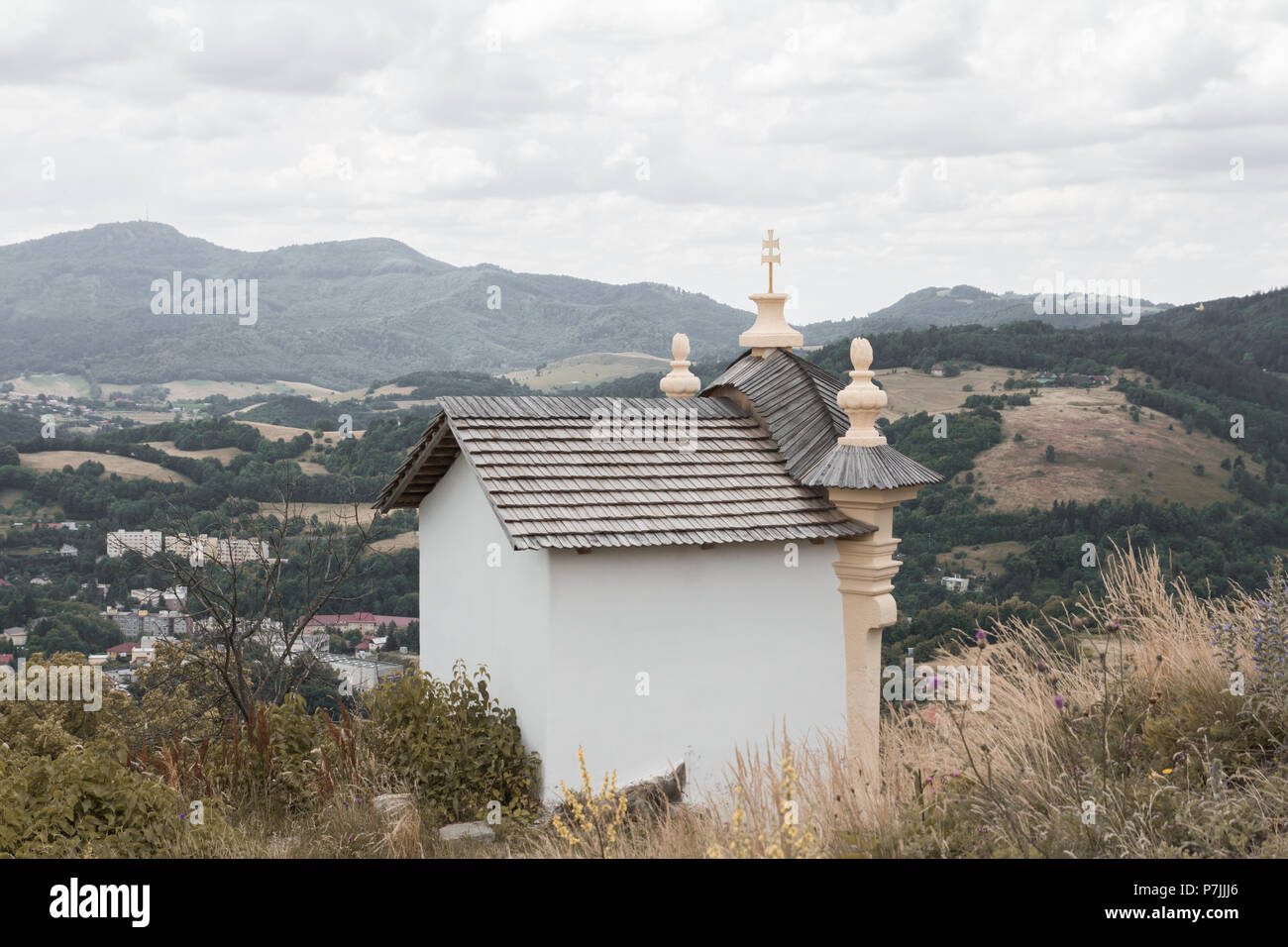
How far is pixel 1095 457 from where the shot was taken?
64750 millimetres

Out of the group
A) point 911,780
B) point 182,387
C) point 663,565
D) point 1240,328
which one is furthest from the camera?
point 182,387

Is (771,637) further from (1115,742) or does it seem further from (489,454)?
(1115,742)

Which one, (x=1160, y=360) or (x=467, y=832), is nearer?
(x=467, y=832)

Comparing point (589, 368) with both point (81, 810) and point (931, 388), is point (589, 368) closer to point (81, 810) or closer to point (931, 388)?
point (931, 388)

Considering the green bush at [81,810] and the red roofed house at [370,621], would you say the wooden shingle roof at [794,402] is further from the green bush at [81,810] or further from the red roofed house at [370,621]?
the red roofed house at [370,621]

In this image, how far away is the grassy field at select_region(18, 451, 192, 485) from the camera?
202 ft

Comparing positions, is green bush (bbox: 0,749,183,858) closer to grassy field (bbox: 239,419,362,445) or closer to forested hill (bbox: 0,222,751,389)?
grassy field (bbox: 239,419,362,445)

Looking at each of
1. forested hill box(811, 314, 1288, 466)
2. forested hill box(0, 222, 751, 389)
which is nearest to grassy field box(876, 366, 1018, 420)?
forested hill box(811, 314, 1288, 466)

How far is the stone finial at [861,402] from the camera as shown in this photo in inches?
422

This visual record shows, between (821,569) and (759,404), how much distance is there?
6.52 feet

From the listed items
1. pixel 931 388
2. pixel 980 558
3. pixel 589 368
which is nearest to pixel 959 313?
pixel 589 368

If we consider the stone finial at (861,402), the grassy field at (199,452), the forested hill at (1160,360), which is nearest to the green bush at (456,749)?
the stone finial at (861,402)

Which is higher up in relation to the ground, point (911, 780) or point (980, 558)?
point (911, 780)

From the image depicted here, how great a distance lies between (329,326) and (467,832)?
152290 mm
